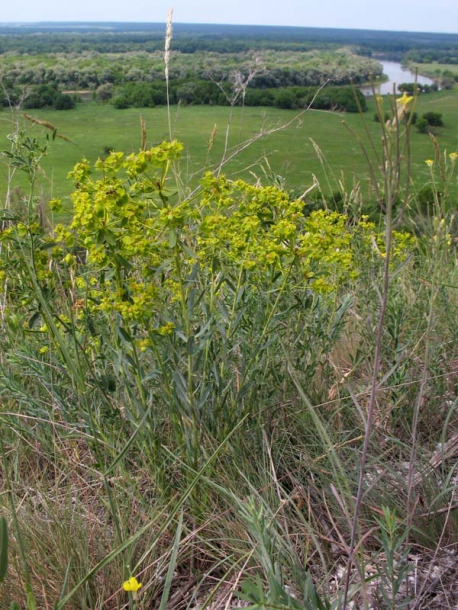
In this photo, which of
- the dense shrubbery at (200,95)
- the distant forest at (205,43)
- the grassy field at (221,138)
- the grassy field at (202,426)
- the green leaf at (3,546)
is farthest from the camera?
the distant forest at (205,43)

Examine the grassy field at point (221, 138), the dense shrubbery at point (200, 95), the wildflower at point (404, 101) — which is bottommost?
the grassy field at point (221, 138)

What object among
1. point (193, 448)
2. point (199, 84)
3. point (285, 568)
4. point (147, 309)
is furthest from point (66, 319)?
point (199, 84)

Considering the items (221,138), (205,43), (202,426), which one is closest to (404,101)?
(202,426)

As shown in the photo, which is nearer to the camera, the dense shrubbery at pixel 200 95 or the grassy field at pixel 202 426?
the grassy field at pixel 202 426

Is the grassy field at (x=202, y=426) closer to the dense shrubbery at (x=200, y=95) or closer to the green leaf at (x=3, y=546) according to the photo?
the green leaf at (x=3, y=546)

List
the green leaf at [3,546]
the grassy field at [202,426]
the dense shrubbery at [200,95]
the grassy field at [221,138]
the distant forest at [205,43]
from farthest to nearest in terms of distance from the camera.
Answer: the distant forest at [205,43] < the grassy field at [221,138] < the dense shrubbery at [200,95] < the grassy field at [202,426] < the green leaf at [3,546]

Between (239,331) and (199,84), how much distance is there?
17244 mm

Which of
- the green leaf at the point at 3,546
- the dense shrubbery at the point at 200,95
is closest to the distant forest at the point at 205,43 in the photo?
the dense shrubbery at the point at 200,95

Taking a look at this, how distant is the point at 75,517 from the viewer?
6.05ft

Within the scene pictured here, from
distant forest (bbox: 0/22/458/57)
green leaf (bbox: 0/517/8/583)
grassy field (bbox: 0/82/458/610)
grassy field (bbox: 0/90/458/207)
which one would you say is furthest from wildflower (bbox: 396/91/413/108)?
grassy field (bbox: 0/90/458/207)

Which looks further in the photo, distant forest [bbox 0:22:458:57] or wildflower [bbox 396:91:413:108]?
distant forest [bbox 0:22:458:57]

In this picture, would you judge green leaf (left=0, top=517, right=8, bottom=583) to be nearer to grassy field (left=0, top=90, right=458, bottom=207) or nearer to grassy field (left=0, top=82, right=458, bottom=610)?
grassy field (left=0, top=82, right=458, bottom=610)

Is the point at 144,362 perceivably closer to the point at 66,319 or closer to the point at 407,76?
the point at 66,319

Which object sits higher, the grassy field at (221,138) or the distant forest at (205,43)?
the distant forest at (205,43)
